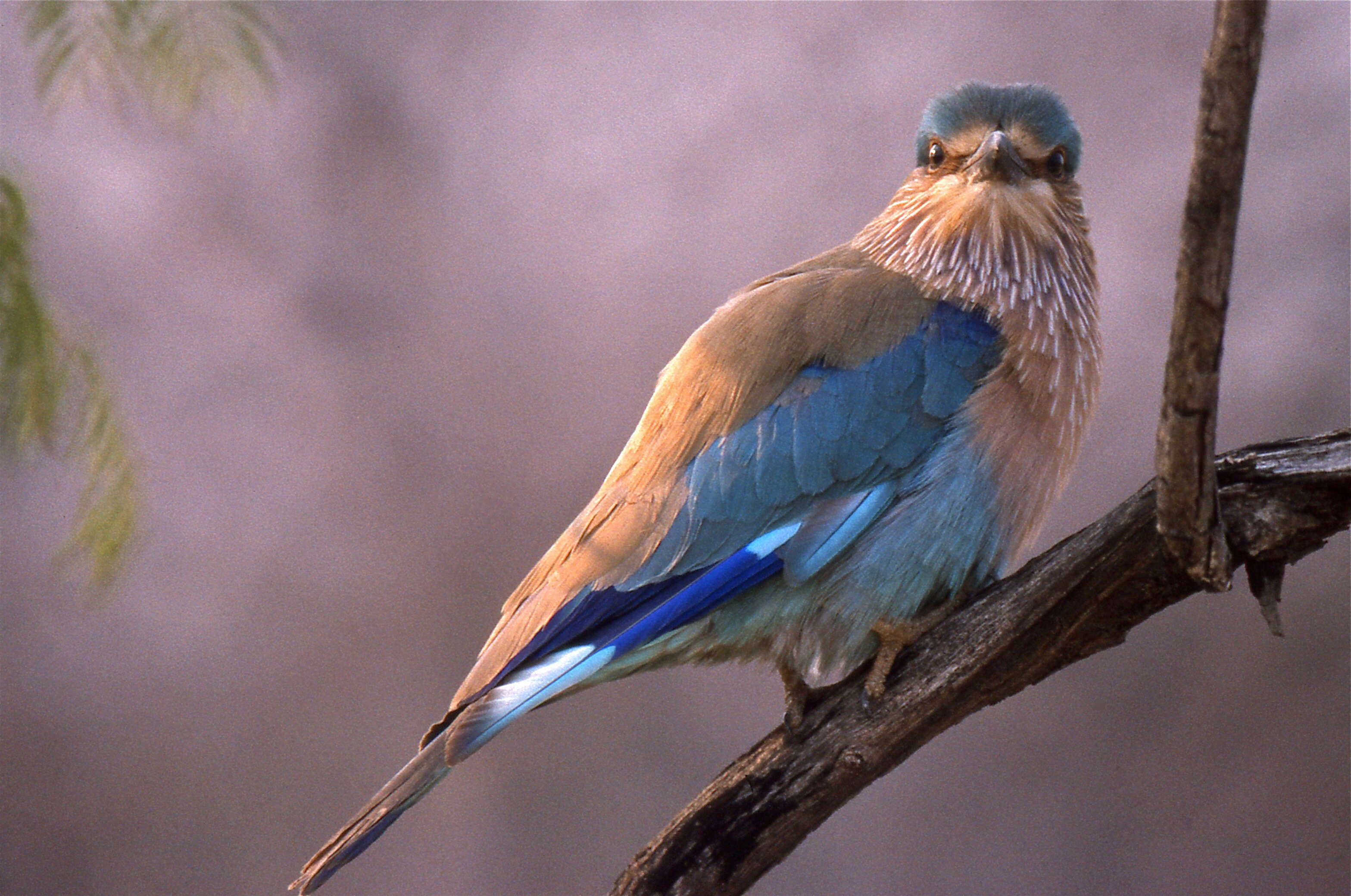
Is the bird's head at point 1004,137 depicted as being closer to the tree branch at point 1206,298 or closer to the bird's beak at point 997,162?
the bird's beak at point 997,162

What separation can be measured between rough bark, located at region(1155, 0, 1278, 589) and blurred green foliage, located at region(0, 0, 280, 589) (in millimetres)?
1891

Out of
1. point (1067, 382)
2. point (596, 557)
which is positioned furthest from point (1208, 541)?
point (596, 557)

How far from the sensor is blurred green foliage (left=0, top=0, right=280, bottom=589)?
2205mm

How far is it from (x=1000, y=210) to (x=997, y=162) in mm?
73

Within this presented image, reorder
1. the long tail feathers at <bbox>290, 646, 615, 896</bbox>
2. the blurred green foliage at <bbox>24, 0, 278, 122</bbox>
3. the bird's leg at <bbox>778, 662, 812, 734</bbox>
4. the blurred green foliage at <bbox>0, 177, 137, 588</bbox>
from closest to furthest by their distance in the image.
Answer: the long tail feathers at <bbox>290, 646, 615, 896</bbox> < the bird's leg at <bbox>778, 662, 812, 734</bbox> < the blurred green foliage at <bbox>0, 177, 137, 588</bbox> < the blurred green foliage at <bbox>24, 0, 278, 122</bbox>

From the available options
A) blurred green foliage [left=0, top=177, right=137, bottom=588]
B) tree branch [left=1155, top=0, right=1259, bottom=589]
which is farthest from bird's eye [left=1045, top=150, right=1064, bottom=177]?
blurred green foliage [left=0, top=177, right=137, bottom=588]

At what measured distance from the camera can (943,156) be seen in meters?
2.04

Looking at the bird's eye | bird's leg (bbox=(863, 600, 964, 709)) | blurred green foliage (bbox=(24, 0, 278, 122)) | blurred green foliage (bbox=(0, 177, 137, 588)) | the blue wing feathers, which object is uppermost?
blurred green foliage (bbox=(24, 0, 278, 122))

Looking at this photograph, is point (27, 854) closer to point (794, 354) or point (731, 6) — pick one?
point (794, 354)

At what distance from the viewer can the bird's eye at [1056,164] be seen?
1984mm

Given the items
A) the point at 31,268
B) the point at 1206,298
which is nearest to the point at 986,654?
the point at 1206,298

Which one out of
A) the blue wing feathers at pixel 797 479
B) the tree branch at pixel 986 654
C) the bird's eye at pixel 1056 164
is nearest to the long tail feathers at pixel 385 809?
the blue wing feathers at pixel 797 479

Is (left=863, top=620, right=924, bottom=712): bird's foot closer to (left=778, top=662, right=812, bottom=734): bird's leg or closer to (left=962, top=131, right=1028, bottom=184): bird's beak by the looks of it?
(left=778, top=662, right=812, bottom=734): bird's leg

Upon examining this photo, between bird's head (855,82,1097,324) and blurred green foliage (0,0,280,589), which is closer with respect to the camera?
bird's head (855,82,1097,324)
